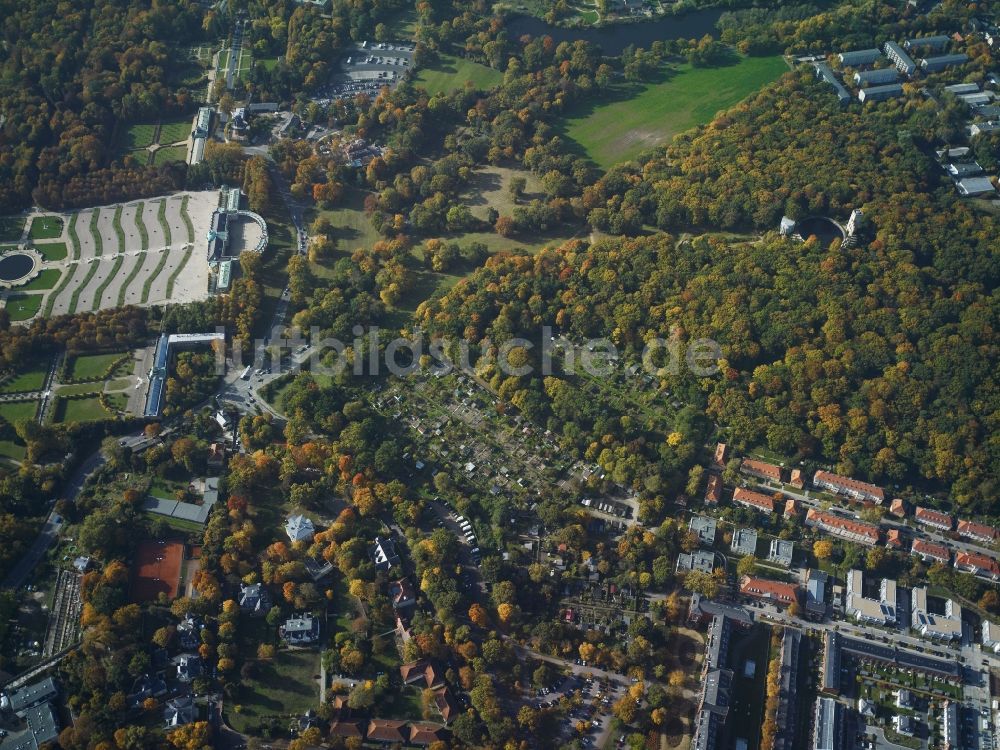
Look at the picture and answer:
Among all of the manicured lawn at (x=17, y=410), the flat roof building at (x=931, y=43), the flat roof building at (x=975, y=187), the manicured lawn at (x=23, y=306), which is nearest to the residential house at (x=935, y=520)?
the flat roof building at (x=975, y=187)

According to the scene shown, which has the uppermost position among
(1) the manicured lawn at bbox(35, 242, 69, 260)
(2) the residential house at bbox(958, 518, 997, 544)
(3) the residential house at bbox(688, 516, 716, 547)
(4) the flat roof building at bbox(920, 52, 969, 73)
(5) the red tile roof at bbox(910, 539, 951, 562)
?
(4) the flat roof building at bbox(920, 52, 969, 73)

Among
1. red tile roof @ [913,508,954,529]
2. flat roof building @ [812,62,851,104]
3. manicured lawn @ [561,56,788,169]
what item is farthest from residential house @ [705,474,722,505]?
flat roof building @ [812,62,851,104]

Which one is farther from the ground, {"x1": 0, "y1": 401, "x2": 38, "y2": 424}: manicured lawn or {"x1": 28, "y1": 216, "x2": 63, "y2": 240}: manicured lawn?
{"x1": 28, "y1": 216, "x2": 63, "y2": 240}: manicured lawn

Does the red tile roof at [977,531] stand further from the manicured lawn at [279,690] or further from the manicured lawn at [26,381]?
the manicured lawn at [26,381]

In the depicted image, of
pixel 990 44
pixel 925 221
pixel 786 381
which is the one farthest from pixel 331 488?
pixel 990 44

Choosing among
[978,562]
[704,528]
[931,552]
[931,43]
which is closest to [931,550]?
[931,552]

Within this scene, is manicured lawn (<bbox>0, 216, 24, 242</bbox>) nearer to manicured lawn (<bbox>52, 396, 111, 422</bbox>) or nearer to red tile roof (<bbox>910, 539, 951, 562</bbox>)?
manicured lawn (<bbox>52, 396, 111, 422</bbox>)
